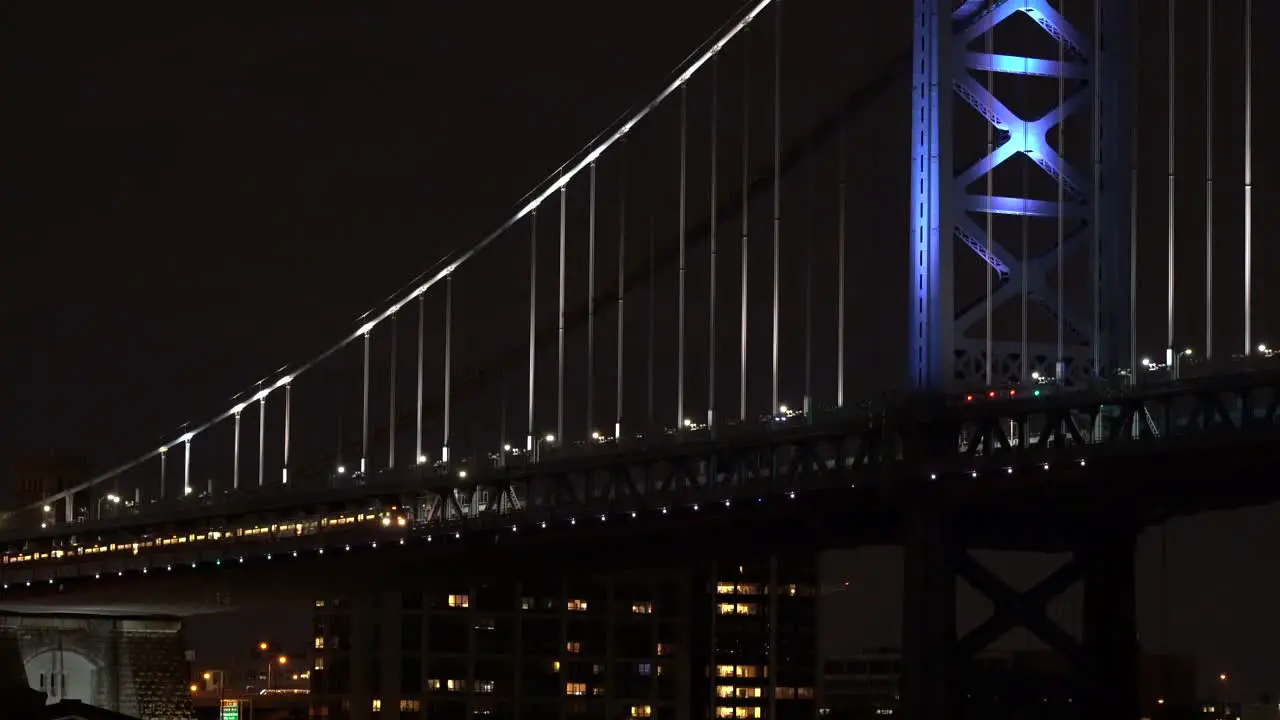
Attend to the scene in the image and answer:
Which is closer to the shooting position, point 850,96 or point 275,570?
point 850,96

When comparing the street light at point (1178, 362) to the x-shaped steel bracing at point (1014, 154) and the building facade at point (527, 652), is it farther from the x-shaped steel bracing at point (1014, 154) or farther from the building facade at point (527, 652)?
the building facade at point (527, 652)

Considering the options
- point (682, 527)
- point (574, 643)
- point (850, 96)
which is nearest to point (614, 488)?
point (682, 527)

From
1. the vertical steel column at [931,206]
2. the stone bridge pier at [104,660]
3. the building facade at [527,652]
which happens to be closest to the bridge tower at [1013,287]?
the vertical steel column at [931,206]

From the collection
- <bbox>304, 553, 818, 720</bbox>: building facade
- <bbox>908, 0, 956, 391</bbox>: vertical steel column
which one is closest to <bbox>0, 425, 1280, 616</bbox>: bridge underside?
<bbox>908, 0, 956, 391</bbox>: vertical steel column

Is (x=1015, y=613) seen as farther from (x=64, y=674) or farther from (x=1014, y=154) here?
(x=64, y=674)

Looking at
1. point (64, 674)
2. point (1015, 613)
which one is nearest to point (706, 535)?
point (1015, 613)

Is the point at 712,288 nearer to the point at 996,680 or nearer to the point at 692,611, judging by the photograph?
the point at 996,680

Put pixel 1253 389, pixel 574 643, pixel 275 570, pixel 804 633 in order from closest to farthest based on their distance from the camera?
pixel 1253 389, pixel 275 570, pixel 574 643, pixel 804 633
